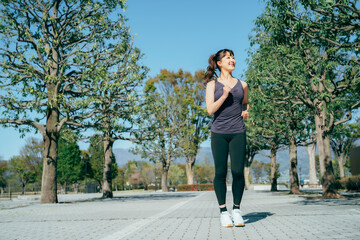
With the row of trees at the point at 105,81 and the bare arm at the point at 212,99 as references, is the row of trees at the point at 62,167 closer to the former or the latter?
the row of trees at the point at 105,81

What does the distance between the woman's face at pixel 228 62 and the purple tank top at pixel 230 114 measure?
12.3 inches

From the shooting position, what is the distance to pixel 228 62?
5371mm

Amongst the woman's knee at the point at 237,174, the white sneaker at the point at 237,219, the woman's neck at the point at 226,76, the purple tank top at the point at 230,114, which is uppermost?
the woman's neck at the point at 226,76

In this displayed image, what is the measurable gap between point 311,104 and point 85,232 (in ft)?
42.9

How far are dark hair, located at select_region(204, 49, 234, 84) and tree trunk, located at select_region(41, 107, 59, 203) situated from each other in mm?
12668

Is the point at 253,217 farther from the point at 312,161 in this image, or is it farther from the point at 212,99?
the point at 312,161

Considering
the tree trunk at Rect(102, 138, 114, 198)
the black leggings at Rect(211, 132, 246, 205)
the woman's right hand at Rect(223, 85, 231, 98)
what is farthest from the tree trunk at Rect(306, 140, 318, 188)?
the woman's right hand at Rect(223, 85, 231, 98)

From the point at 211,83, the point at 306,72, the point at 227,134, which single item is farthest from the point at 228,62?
the point at 306,72

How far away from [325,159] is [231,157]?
39.2 feet

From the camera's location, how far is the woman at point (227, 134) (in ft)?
16.5

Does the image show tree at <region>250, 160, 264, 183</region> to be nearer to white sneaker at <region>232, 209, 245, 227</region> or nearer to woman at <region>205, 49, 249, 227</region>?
white sneaker at <region>232, 209, 245, 227</region>

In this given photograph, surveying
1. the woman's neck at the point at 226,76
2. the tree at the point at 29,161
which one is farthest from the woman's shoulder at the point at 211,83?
the tree at the point at 29,161

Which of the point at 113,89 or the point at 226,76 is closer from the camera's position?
the point at 226,76

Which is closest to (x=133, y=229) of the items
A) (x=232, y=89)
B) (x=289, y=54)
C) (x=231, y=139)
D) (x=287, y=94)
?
(x=231, y=139)
